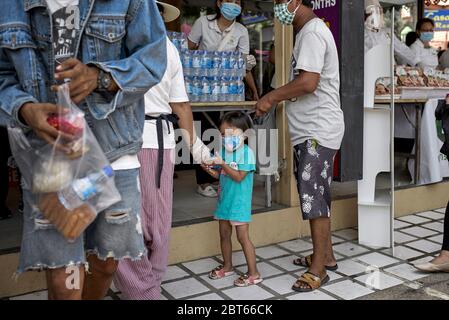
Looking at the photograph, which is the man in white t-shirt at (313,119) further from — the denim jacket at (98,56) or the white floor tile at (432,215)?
the white floor tile at (432,215)

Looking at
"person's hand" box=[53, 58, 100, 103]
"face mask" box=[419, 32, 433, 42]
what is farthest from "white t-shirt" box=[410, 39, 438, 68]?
"person's hand" box=[53, 58, 100, 103]

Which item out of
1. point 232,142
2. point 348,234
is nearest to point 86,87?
point 232,142

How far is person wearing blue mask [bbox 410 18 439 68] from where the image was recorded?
6094 millimetres

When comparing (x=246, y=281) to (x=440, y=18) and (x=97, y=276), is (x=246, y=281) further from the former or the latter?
(x=440, y=18)

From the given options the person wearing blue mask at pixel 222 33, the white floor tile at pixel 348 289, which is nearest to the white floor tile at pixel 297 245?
the white floor tile at pixel 348 289

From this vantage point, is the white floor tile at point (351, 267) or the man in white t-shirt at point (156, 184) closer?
the man in white t-shirt at point (156, 184)

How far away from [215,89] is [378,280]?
186 centimetres

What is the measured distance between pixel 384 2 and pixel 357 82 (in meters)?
2.42

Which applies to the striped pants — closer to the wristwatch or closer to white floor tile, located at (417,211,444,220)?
the wristwatch

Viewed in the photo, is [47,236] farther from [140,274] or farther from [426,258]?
[426,258]

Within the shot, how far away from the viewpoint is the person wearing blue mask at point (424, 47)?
6094 mm

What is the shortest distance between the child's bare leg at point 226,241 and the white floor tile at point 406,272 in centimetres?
116

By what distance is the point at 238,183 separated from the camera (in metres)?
3.26

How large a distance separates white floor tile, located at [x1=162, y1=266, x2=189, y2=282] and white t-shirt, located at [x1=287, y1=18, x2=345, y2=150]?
4.03ft
